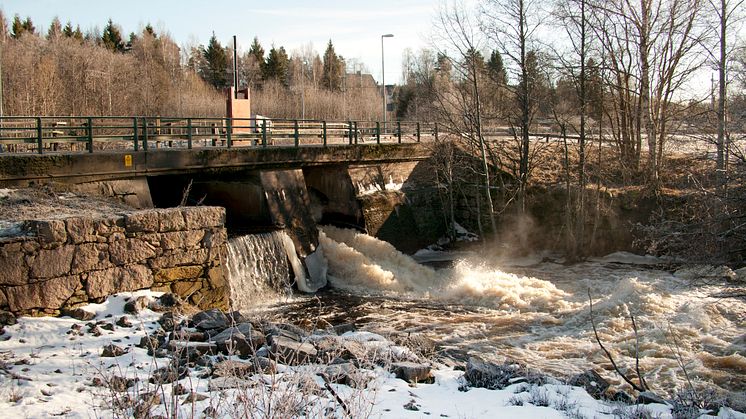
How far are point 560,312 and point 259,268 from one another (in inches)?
295

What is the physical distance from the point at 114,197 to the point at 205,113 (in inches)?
1477

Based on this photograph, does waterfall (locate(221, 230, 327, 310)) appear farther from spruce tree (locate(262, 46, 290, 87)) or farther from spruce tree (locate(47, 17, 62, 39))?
spruce tree (locate(262, 46, 290, 87))

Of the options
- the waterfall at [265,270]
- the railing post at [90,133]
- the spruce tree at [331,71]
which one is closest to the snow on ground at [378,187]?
the waterfall at [265,270]

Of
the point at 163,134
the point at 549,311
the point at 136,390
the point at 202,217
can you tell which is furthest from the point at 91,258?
the point at 549,311

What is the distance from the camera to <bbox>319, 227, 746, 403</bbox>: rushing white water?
11430mm

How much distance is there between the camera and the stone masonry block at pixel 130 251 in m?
10.0

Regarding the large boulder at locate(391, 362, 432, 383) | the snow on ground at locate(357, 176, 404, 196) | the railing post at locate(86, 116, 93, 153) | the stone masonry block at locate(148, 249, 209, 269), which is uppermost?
the railing post at locate(86, 116, 93, 153)

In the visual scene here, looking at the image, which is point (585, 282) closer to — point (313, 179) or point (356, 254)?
point (356, 254)

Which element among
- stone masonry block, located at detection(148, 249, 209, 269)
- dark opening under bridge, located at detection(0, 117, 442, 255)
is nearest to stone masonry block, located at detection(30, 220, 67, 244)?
stone masonry block, located at detection(148, 249, 209, 269)

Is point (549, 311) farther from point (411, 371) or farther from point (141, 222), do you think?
point (141, 222)

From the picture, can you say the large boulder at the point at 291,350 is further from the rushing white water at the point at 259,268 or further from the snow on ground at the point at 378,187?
the snow on ground at the point at 378,187

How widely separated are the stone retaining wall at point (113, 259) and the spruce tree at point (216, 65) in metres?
56.5

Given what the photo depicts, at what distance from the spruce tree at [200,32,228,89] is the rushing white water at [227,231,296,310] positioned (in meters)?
51.0

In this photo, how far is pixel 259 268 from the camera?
16.5m
